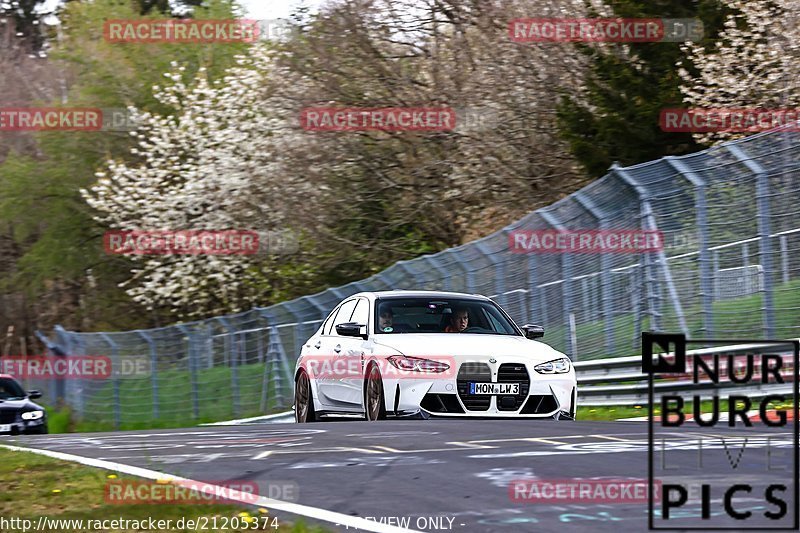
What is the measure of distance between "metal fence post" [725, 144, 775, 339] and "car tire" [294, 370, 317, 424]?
16.0 feet

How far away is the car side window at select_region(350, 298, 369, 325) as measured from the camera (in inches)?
571

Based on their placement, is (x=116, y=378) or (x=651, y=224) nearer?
(x=651, y=224)

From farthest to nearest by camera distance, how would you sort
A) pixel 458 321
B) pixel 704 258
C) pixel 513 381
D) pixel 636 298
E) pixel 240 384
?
pixel 240 384, pixel 636 298, pixel 704 258, pixel 458 321, pixel 513 381

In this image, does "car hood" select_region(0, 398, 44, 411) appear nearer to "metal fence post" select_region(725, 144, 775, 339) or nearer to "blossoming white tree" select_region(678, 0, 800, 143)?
"blossoming white tree" select_region(678, 0, 800, 143)

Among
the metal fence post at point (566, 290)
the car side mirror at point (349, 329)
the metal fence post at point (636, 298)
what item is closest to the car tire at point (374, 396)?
the car side mirror at point (349, 329)

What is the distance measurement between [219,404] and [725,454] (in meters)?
22.2

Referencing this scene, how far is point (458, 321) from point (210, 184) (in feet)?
70.5

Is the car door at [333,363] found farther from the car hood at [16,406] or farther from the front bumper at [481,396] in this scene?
the car hood at [16,406]

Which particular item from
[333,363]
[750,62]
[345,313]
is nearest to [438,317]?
[333,363]

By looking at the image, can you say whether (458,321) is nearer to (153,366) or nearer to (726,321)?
(726,321)

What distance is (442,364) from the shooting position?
1298 cm

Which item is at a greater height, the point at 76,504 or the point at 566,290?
the point at 566,290

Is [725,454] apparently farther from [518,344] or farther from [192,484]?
[518,344]

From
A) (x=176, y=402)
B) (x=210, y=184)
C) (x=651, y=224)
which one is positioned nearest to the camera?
(x=651, y=224)
